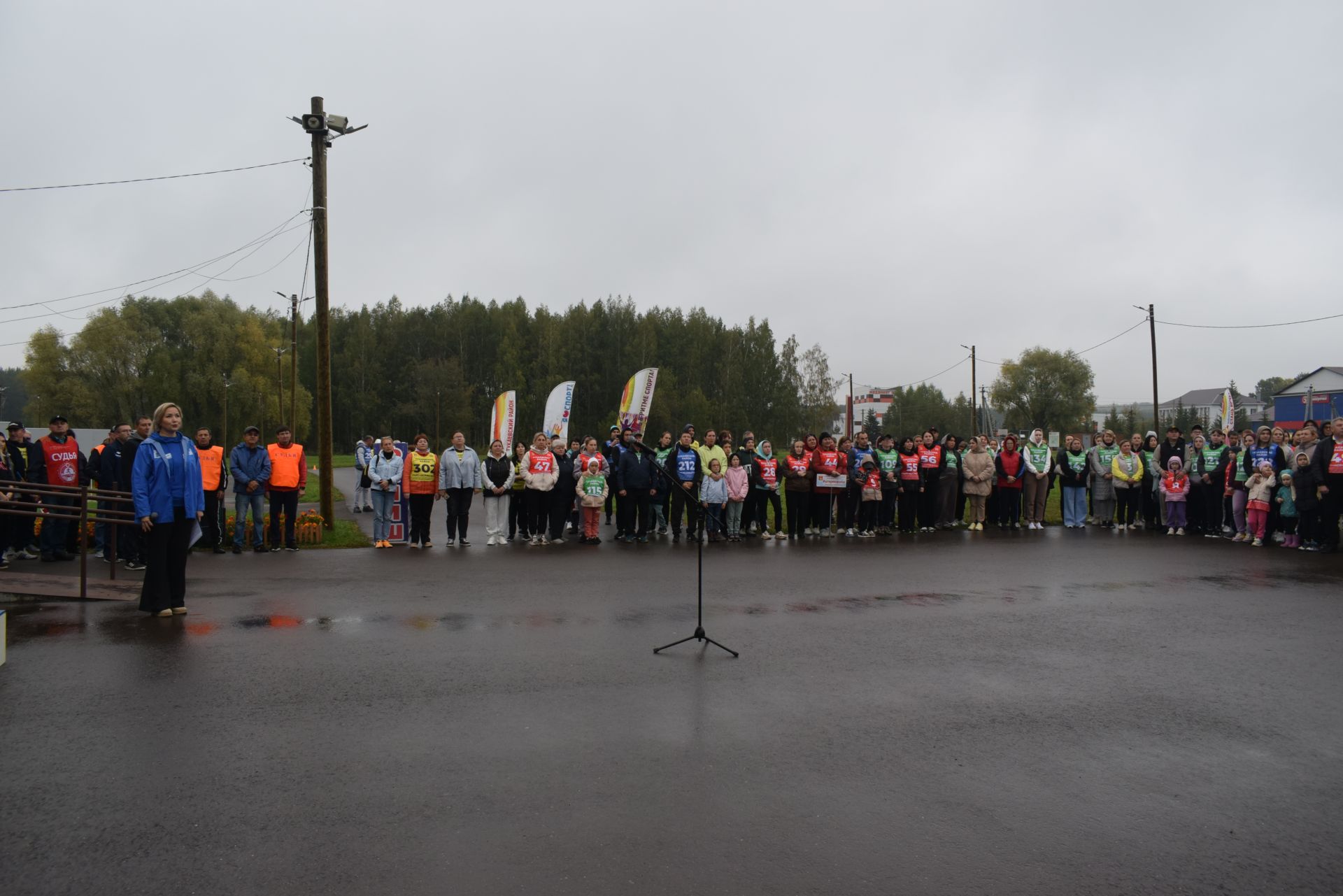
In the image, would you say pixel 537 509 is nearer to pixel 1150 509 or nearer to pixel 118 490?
pixel 118 490

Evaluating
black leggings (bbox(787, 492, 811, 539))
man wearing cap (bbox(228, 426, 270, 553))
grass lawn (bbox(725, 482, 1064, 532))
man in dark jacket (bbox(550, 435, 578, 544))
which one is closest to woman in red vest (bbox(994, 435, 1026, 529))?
grass lawn (bbox(725, 482, 1064, 532))

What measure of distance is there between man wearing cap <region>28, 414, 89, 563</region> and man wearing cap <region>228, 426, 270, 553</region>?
231 cm

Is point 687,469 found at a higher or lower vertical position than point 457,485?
higher

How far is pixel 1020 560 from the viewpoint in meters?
13.0

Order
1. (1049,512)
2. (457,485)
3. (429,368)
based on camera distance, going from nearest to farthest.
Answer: (457,485) → (1049,512) → (429,368)

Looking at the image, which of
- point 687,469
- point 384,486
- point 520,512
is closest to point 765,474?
point 687,469

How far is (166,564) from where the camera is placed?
874cm

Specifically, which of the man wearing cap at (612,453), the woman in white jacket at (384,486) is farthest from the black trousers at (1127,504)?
the woman in white jacket at (384,486)

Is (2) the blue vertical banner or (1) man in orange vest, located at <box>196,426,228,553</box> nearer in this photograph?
(1) man in orange vest, located at <box>196,426,228,553</box>

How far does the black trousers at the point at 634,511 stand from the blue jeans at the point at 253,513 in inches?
237

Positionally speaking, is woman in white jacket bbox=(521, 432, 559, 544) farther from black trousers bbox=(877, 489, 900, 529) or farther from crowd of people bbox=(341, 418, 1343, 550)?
black trousers bbox=(877, 489, 900, 529)

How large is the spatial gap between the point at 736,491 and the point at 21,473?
11.4 meters

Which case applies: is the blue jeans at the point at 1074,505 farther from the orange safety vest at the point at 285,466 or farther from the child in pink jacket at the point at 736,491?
the orange safety vest at the point at 285,466

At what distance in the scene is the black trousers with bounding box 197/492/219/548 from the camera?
1354 centimetres
